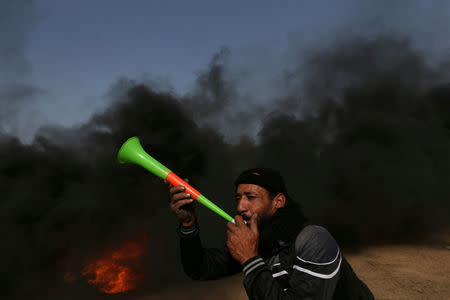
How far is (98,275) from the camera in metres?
25.7

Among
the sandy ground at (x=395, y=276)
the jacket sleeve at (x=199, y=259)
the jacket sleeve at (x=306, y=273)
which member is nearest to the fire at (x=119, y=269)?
the sandy ground at (x=395, y=276)

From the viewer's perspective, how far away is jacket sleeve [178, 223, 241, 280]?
2.61m

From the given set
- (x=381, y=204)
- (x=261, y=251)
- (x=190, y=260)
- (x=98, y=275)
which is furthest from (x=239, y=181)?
(x=381, y=204)

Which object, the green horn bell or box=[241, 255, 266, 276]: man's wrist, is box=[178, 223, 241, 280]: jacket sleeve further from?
box=[241, 255, 266, 276]: man's wrist

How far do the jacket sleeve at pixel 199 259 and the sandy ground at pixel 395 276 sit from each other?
9884mm

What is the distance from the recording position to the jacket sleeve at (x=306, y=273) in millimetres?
1867

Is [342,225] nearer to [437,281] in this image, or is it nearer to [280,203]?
[437,281]

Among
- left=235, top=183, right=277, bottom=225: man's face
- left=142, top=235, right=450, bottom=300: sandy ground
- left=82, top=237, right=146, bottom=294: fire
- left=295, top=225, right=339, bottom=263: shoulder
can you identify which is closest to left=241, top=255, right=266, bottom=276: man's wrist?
left=295, top=225, right=339, bottom=263: shoulder

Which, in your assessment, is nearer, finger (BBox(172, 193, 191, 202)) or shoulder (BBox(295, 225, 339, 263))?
shoulder (BBox(295, 225, 339, 263))

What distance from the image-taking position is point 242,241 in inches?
81.0

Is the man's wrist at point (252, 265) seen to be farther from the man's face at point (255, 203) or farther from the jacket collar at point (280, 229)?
the man's face at point (255, 203)

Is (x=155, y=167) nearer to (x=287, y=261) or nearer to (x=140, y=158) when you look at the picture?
(x=140, y=158)

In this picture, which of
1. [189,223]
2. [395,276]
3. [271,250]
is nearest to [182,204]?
[189,223]

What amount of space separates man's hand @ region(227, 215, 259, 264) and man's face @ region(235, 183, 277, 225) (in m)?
0.38
